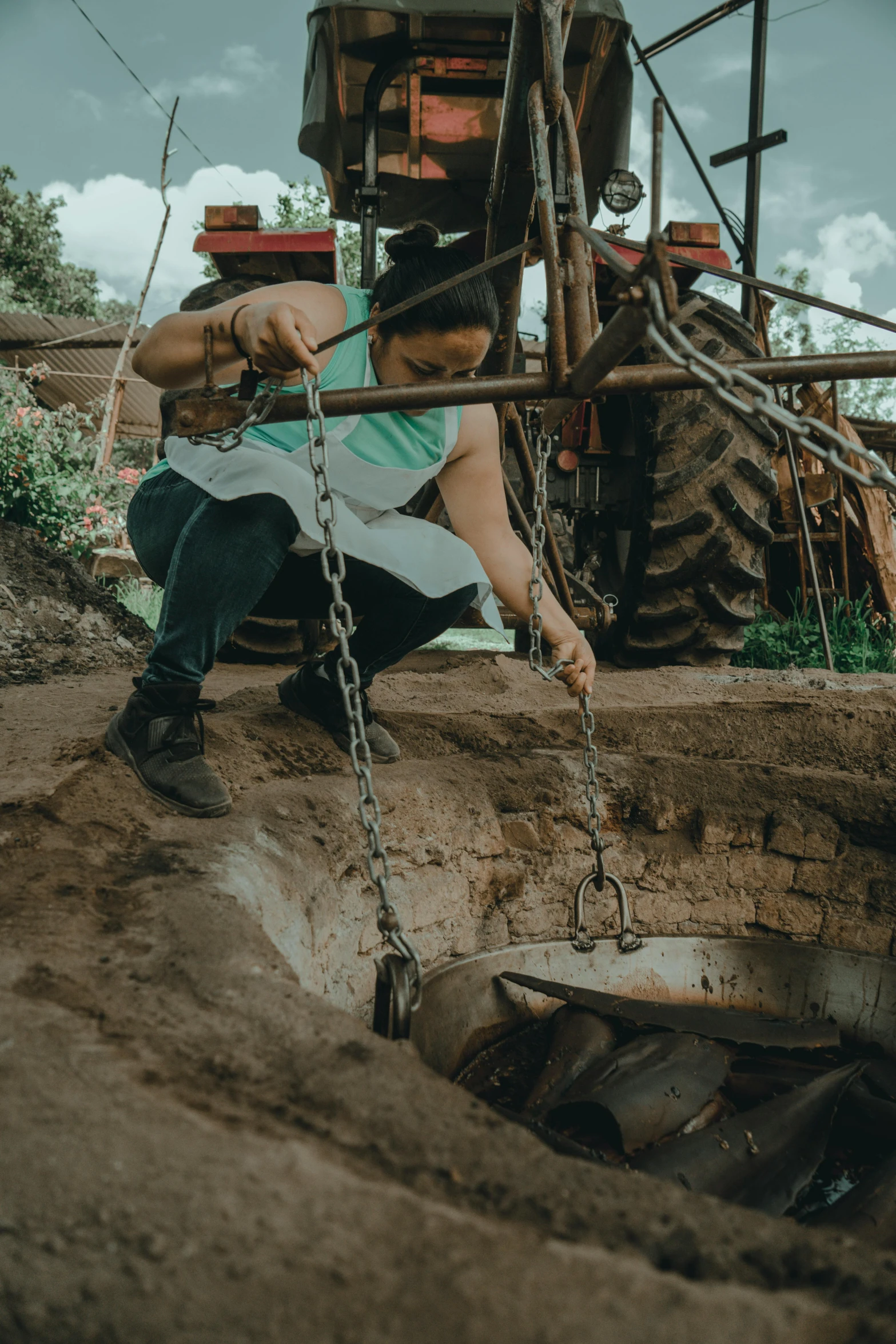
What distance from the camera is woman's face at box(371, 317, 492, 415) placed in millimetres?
1893

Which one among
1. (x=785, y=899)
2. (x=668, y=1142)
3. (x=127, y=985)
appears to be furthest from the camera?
(x=785, y=899)

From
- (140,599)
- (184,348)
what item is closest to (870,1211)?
(184,348)

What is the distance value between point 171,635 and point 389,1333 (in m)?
1.43

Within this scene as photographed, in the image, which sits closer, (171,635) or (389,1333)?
(389,1333)

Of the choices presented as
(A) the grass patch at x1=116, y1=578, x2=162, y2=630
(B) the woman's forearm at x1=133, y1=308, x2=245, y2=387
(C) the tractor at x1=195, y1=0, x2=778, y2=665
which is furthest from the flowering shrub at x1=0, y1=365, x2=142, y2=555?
(B) the woman's forearm at x1=133, y1=308, x2=245, y2=387

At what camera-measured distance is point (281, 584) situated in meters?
2.16

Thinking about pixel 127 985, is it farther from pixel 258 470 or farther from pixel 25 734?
pixel 25 734

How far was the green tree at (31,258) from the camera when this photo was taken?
15188mm

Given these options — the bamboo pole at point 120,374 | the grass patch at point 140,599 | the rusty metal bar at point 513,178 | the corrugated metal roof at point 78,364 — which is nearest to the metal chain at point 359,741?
the rusty metal bar at point 513,178

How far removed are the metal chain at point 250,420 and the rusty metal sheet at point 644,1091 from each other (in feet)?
4.15

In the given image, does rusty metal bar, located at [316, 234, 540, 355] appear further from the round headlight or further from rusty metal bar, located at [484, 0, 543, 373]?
the round headlight

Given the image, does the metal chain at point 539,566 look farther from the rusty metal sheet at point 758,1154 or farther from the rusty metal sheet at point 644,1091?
the rusty metal sheet at point 758,1154

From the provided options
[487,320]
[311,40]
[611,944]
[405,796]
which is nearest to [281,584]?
[405,796]

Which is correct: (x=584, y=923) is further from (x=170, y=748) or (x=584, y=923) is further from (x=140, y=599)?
(x=140, y=599)
